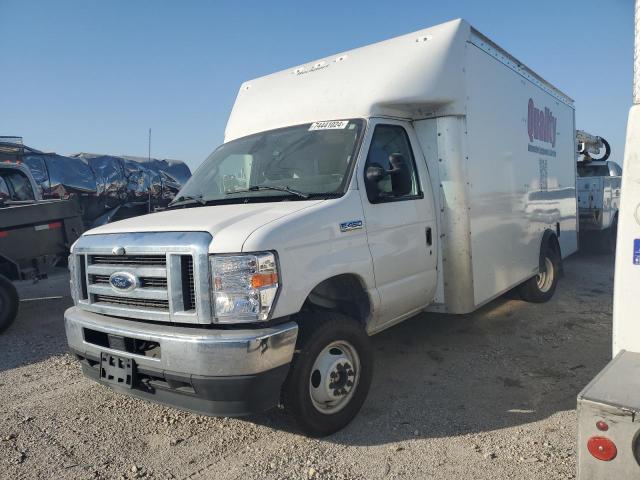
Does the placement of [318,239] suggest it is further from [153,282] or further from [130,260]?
[130,260]

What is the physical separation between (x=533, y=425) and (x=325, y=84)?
3368 millimetres

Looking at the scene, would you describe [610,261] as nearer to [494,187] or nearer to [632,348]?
[494,187]

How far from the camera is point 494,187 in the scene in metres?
5.13

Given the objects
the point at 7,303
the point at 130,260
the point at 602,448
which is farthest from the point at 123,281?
the point at 7,303

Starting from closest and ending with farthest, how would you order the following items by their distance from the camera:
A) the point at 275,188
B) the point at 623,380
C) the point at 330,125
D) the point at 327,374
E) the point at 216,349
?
the point at 623,380 < the point at 216,349 < the point at 327,374 < the point at 275,188 < the point at 330,125

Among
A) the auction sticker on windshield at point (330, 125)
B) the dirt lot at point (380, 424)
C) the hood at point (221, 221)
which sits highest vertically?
the auction sticker on windshield at point (330, 125)

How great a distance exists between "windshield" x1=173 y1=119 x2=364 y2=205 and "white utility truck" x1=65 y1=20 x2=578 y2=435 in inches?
0.6

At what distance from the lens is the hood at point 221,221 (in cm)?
291

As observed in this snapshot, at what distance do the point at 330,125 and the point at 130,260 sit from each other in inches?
78.0

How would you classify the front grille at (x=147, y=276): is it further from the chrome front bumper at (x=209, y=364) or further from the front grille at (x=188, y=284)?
the chrome front bumper at (x=209, y=364)

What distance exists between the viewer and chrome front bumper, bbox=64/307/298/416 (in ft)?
9.30

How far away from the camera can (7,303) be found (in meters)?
6.34

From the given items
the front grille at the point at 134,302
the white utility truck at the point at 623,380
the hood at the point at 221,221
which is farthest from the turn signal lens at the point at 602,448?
the front grille at the point at 134,302

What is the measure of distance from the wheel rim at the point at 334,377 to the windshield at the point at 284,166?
1158 mm
